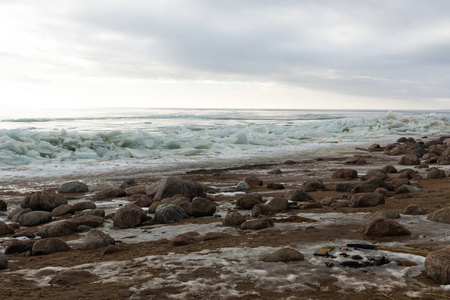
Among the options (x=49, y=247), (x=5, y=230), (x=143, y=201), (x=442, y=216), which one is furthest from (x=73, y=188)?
(x=442, y=216)

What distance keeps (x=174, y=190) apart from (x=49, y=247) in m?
2.62

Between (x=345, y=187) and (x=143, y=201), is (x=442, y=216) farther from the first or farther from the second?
(x=143, y=201)

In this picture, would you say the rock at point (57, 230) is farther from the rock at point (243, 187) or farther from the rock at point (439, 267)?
the rock at point (439, 267)

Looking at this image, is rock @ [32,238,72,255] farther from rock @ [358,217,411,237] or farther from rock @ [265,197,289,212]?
rock @ [358,217,411,237]

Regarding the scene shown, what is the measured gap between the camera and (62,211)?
5.54m

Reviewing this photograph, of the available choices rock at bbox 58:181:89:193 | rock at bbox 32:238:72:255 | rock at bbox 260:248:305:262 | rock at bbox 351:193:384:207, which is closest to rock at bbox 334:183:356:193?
rock at bbox 351:193:384:207

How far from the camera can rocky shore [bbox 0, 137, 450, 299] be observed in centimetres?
262

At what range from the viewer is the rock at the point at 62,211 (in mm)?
5527

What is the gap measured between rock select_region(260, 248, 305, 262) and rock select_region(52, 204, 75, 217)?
3.35 meters

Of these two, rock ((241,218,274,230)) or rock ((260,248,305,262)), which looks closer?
rock ((260,248,305,262))

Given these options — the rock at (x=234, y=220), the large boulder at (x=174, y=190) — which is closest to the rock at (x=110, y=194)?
the large boulder at (x=174, y=190)

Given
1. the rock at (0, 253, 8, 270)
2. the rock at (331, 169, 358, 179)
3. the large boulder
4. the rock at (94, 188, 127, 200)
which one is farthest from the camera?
the rock at (331, 169, 358, 179)

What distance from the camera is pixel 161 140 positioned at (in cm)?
1538

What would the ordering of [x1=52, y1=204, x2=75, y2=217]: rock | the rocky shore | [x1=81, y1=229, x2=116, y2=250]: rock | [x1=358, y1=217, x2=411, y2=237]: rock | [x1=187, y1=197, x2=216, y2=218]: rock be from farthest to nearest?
[x1=52, y1=204, x2=75, y2=217]: rock → [x1=187, y1=197, x2=216, y2=218]: rock → [x1=81, y1=229, x2=116, y2=250]: rock → [x1=358, y1=217, x2=411, y2=237]: rock → the rocky shore
